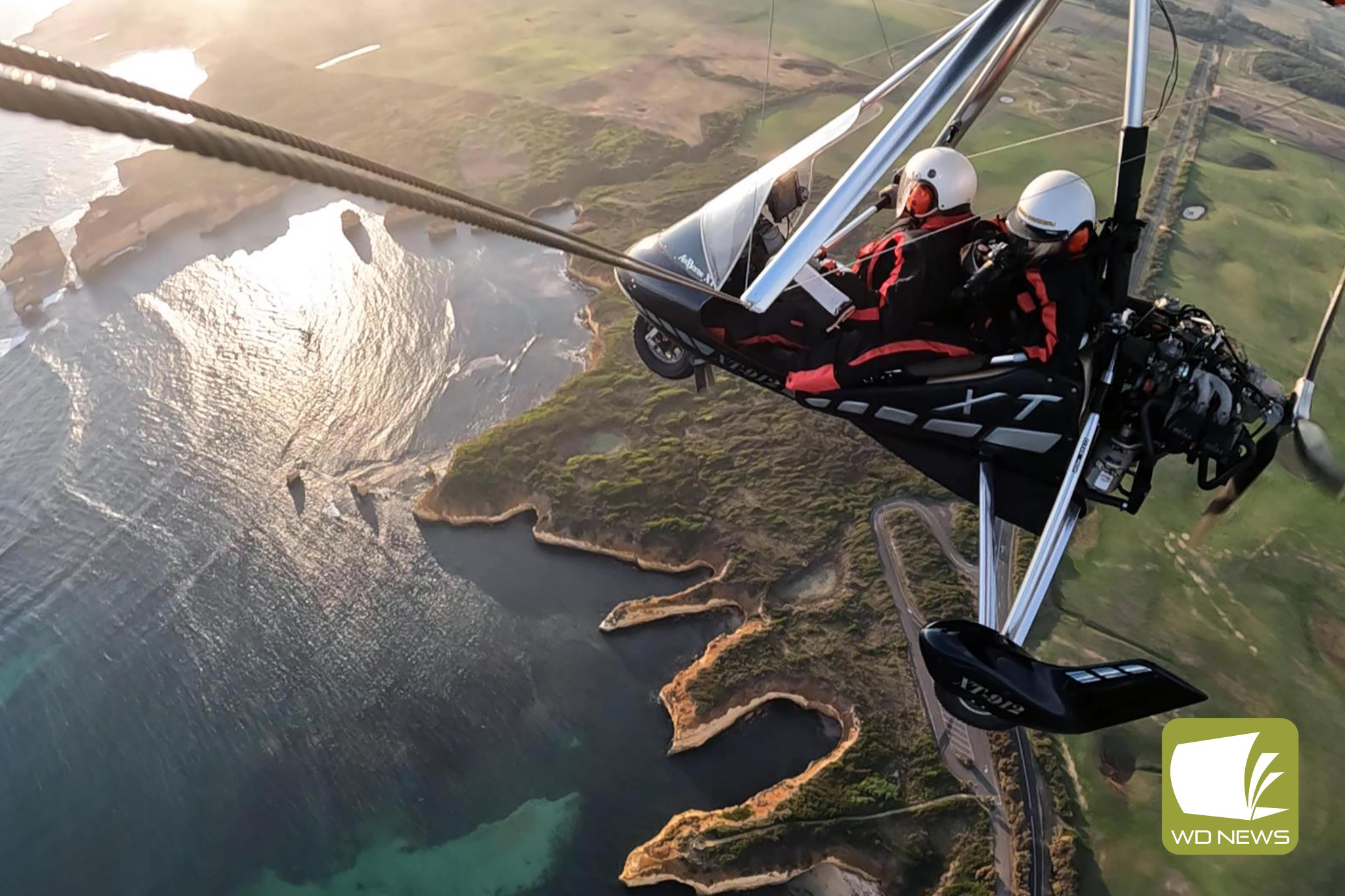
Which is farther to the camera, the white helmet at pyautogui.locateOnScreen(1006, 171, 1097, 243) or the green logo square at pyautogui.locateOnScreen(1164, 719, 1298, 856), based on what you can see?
the green logo square at pyautogui.locateOnScreen(1164, 719, 1298, 856)

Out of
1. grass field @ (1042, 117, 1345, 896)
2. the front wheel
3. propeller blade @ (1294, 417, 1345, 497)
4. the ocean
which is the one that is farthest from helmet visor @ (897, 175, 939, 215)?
grass field @ (1042, 117, 1345, 896)

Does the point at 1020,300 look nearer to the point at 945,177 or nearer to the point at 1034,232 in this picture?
the point at 1034,232

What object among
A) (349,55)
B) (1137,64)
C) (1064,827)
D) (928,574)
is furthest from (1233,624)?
(349,55)

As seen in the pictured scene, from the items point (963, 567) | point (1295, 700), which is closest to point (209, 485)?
point (963, 567)

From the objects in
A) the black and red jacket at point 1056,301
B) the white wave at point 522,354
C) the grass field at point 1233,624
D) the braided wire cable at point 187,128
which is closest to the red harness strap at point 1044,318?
the black and red jacket at point 1056,301

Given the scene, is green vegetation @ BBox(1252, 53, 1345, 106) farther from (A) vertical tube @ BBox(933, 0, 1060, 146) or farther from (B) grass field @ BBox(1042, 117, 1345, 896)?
(A) vertical tube @ BBox(933, 0, 1060, 146)
